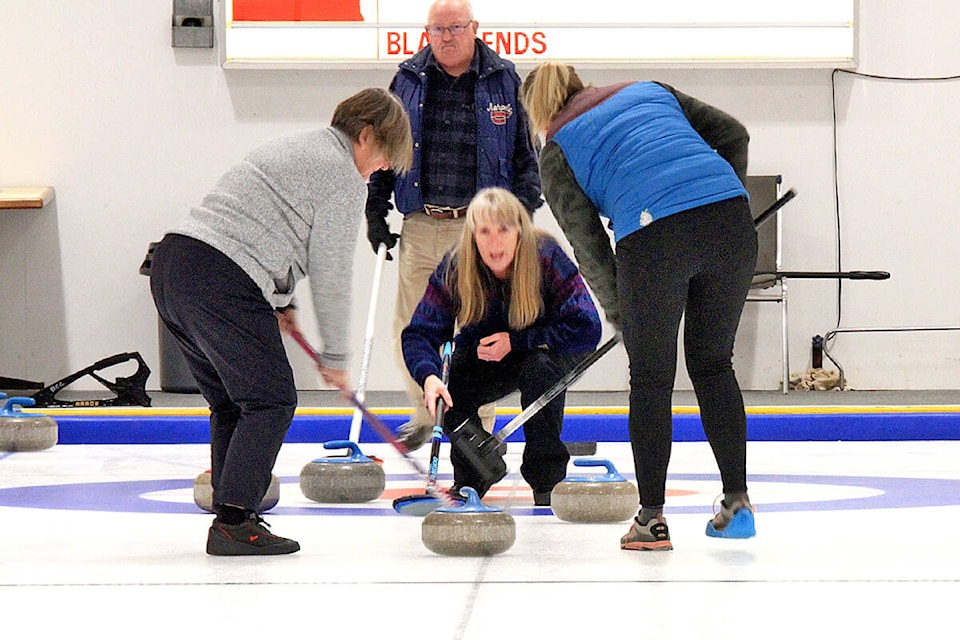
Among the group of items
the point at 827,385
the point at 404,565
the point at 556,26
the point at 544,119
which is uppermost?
the point at 556,26

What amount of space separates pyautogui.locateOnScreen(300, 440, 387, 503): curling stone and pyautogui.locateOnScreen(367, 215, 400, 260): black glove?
3.08 feet

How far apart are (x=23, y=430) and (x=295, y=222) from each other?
244 cm

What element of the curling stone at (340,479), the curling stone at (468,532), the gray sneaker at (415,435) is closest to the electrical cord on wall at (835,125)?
the gray sneaker at (415,435)

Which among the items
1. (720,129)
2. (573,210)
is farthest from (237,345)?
(720,129)

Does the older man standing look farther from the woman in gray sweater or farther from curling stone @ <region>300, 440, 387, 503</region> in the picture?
the woman in gray sweater

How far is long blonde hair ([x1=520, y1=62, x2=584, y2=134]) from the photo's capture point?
2.75 metres

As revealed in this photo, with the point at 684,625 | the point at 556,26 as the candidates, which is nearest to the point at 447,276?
the point at 684,625

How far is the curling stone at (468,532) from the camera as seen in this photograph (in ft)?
8.43

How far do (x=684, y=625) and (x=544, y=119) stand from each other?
1.23m

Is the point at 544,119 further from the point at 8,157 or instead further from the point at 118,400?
the point at 8,157

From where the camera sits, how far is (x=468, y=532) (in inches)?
101

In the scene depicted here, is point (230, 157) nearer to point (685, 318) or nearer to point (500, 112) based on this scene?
point (500, 112)

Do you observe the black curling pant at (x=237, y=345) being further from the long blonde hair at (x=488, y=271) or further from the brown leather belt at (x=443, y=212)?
the brown leather belt at (x=443, y=212)

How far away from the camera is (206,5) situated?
661 centimetres
